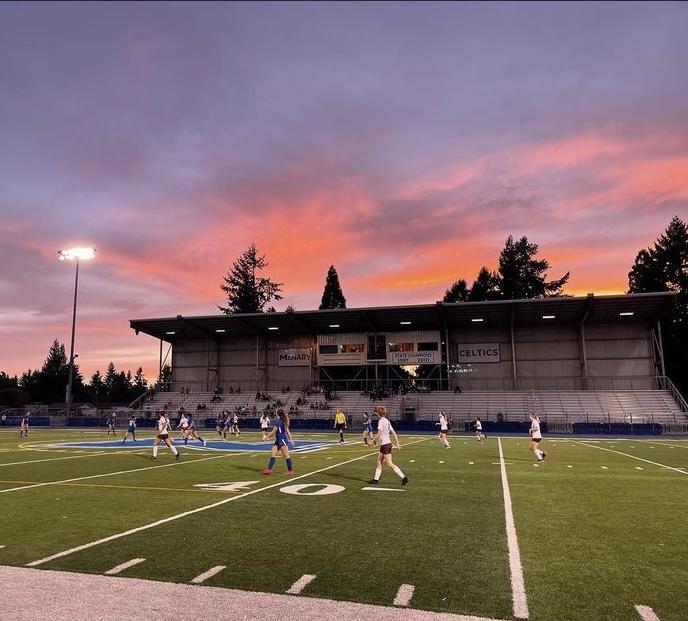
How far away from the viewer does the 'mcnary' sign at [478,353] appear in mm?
59094

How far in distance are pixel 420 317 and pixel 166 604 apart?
2092 inches

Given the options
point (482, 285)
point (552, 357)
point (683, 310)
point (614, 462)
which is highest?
point (482, 285)

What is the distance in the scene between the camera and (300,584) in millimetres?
6113

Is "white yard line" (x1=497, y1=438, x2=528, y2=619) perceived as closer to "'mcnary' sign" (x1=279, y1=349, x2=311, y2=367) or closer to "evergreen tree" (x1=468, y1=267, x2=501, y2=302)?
"'mcnary' sign" (x1=279, y1=349, x2=311, y2=367)

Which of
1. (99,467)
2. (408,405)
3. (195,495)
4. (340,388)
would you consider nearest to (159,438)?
(99,467)

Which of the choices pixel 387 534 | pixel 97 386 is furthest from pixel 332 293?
pixel 97 386

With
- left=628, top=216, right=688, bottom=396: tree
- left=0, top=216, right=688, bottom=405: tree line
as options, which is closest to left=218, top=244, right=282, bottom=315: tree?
left=0, top=216, right=688, bottom=405: tree line

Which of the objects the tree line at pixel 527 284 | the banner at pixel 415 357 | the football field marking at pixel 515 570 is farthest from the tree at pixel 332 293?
the football field marking at pixel 515 570

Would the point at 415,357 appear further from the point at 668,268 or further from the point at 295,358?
the point at 668,268

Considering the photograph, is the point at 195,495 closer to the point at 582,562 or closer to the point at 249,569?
the point at 249,569

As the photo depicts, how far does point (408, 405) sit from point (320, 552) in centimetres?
4993

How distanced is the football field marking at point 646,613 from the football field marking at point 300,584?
3435 mm

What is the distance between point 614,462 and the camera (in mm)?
19656

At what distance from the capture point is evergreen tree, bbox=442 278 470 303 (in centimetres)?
10188
